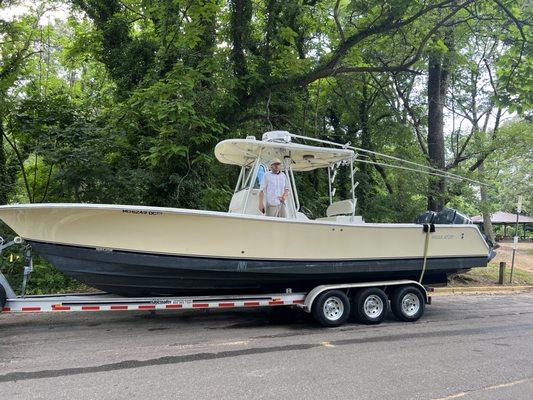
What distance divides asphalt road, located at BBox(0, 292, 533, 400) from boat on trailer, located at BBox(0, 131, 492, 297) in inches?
30.3

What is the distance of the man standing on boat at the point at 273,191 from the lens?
24.5 ft

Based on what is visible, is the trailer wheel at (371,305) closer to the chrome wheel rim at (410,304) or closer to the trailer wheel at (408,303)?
the trailer wheel at (408,303)

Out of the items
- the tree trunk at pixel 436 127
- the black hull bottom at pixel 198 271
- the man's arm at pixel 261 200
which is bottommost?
the black hull bottom at pixel 198 271

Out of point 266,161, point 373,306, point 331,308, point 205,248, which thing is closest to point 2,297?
point 205,248

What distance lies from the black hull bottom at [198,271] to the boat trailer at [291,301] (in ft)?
0.53

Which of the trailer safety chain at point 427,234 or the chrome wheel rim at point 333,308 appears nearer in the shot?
the chrome wheel rim at point 333,308

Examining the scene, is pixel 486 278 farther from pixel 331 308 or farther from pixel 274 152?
pixel 274 152

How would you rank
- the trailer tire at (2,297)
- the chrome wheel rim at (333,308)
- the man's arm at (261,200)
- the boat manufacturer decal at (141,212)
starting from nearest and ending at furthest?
1. the trailer tire at (2,297)
2. the boat manufacturer decal at (141,212)
3. the man's arm at (261,200)
4. the chrome wheel rim at (333,308)

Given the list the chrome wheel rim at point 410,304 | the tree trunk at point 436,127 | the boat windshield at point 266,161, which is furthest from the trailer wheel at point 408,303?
the tree trunk at point 436,127

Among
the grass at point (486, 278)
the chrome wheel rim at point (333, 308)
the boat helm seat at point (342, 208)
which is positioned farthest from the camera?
the grass at point (486, 278)

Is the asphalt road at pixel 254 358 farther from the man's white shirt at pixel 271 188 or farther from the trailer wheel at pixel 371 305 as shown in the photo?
the man's white shirt at pixel 271 188

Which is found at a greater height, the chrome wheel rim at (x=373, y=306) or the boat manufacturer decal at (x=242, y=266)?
the boat manufacturer decal at (x=242, y=266)

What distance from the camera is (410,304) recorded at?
841cm

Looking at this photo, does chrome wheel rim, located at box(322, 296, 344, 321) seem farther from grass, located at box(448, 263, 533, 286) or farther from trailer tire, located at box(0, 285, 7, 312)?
grass, located at box(448, 263, 533, 286)
